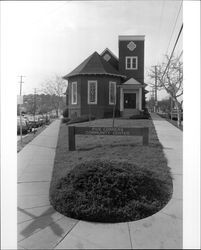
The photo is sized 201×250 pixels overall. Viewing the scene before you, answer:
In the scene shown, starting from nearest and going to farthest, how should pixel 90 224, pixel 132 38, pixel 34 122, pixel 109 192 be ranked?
pixel 90 224 < pixel 109 192 < pixel 132 38 < pixel 34 122

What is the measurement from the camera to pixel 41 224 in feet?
Answer: 9.11

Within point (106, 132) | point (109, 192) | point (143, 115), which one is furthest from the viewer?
point (143, 115)

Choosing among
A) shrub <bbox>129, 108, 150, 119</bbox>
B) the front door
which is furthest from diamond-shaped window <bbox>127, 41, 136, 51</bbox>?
shrub <bbox>129, 108, 150, 119</bbox>

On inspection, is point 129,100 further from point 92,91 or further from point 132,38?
point 132,38

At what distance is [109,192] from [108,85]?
4.95ft

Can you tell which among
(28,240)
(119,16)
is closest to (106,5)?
(119,16)

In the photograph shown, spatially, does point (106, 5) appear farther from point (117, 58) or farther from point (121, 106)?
point (121, 106)

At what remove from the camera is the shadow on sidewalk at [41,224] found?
2.70 m

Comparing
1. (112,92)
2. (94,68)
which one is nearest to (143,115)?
(112,92)

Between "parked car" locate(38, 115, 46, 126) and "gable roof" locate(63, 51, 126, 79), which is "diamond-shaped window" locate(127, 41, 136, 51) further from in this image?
"parked car" locate(38, 115, 46, 126)

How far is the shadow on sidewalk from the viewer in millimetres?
2699

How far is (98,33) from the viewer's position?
3119mm

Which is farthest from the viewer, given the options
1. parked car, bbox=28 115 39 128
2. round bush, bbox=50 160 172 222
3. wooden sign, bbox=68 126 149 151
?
parked car, bbox=28 115 39 128

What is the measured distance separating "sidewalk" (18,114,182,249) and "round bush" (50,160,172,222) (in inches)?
3.6
